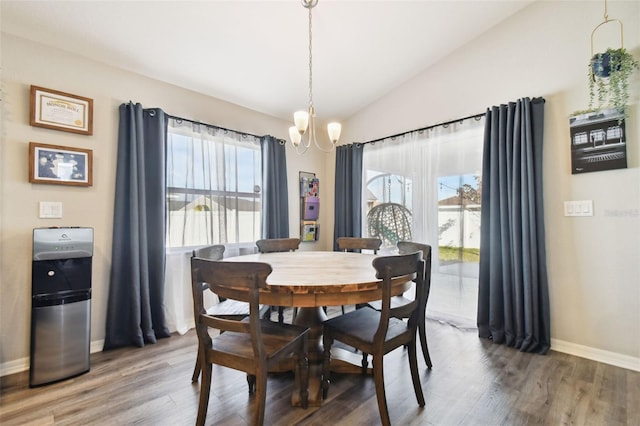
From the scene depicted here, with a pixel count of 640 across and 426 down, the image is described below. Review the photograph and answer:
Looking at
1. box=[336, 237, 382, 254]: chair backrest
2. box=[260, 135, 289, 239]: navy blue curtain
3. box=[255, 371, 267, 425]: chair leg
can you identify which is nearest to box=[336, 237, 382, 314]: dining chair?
box=[336, 237, 382, 254]: chair backrest

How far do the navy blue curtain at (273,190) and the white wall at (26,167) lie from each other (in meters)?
1.13

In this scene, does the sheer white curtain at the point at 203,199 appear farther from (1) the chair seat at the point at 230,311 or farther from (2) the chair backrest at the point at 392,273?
(2) the chair backrest at the point at 392,273

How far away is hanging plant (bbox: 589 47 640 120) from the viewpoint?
201cm

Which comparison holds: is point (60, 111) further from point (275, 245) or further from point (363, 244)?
point (363, 244)

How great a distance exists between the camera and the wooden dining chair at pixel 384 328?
4.71ft

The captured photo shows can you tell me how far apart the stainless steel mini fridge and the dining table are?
1344 mm

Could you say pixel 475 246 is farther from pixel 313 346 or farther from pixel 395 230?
pixel 313 346

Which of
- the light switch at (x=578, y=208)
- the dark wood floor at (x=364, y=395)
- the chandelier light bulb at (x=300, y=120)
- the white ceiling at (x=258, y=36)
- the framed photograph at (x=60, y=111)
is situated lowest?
the dark wood floor at (x=364, y=395)

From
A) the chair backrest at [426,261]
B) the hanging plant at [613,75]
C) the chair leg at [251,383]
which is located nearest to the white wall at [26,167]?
the chair leg at [251,383]

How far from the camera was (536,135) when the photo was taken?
7.90 feet

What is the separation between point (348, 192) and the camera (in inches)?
153

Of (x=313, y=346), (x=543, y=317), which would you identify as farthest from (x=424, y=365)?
(x=543, y=317)

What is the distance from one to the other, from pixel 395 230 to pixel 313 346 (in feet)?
6.44

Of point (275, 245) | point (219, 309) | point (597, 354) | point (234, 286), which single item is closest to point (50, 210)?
point (219, 309)
